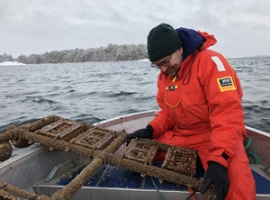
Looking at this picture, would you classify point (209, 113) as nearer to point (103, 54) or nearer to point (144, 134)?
point (144, 134)

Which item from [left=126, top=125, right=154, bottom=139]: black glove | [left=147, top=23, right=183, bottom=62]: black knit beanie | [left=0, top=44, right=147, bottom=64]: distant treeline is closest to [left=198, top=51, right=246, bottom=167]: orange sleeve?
[left=147, top=23, right=183, bottom=62]: black knit beanie

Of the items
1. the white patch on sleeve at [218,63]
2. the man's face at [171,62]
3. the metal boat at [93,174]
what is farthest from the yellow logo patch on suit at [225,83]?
the metal boat at [93,174]

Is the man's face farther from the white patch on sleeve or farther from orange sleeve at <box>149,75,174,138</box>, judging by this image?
orange sleeve at <box>149,75,174,138</box>

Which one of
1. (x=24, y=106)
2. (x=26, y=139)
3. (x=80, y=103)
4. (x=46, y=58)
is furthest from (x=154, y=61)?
(x=46, y=58)

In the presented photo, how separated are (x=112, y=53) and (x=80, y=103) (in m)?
115

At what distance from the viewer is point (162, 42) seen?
94.8 inches

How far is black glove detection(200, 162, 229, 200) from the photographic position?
80.0 inches

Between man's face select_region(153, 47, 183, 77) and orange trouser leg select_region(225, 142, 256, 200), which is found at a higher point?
man's face select_region(153, 47, 183, 77)

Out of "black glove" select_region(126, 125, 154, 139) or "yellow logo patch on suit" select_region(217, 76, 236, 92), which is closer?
"yellow logo patch on suit" select_region(217, 76, 236, 92)

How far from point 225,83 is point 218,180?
943 millimetres

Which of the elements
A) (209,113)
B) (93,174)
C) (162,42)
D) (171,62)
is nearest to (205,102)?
(209,113)

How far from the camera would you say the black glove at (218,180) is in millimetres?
2033

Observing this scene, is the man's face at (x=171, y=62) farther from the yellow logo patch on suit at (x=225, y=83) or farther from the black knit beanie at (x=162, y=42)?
the yellow logo patch on suit at (x=225, y=83)

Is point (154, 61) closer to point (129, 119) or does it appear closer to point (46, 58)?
point (129, 119)
